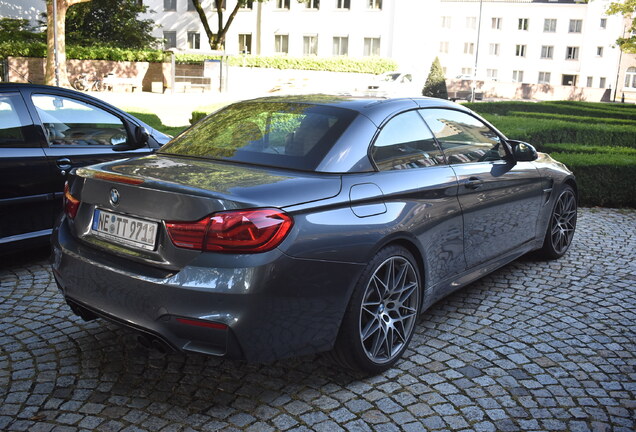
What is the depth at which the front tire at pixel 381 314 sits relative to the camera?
3.53 m

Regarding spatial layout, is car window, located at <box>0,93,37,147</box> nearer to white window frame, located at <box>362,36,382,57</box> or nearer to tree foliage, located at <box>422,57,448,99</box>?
tree foliage, located at <box>422,57,448,99</box>

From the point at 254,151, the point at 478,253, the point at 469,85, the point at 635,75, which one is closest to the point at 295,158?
the point at 254,151

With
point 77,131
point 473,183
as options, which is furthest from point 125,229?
point 77,131

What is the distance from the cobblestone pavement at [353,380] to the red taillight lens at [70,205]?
869 millimetres

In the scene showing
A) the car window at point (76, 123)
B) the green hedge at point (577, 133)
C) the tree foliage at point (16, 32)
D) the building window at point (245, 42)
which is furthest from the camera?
the building window at point (245, 42)

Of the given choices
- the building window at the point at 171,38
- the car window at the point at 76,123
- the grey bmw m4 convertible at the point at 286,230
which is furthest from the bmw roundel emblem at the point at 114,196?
the building window at the point at 171,38

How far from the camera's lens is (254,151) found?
12.7 ft

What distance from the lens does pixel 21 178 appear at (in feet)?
17.5

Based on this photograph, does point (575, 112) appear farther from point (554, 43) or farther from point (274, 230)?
point (554, 43)

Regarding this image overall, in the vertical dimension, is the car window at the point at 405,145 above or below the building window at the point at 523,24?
below

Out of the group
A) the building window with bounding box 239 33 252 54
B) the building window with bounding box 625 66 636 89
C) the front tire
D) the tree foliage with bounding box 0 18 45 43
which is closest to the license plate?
the front tire

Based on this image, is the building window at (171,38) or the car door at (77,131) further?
the building window at (171,38)

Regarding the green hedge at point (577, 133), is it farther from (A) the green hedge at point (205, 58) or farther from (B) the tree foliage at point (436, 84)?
(A) the green hedge at point (205, 58)

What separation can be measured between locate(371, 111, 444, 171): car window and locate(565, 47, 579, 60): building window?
7734 cm
